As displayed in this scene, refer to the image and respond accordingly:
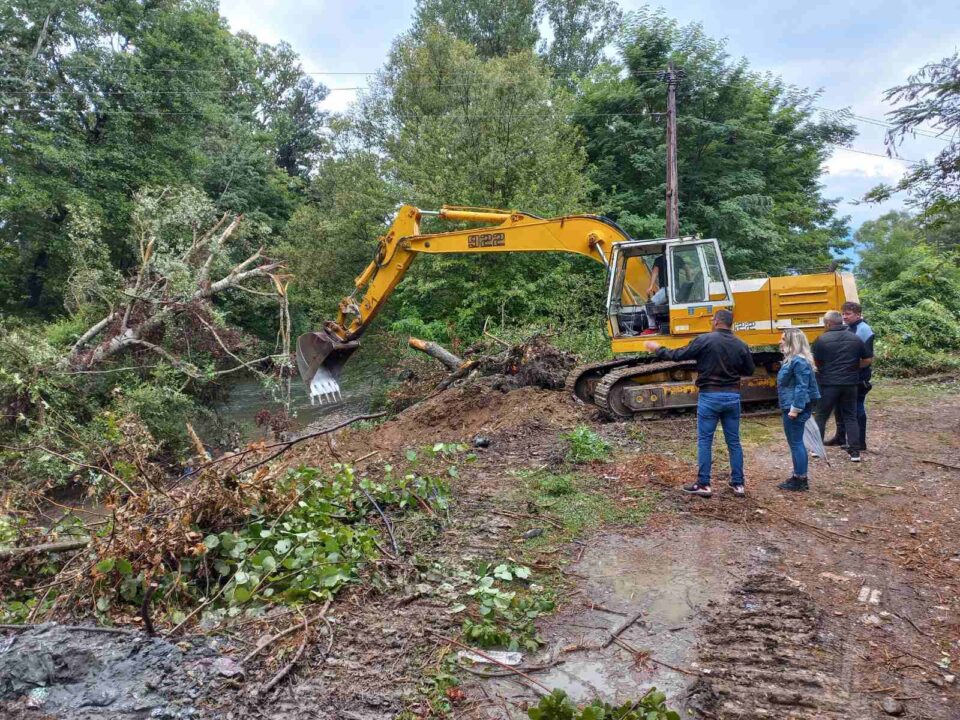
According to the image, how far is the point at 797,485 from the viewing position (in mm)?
5820

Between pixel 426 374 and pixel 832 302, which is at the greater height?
pixel 832 302

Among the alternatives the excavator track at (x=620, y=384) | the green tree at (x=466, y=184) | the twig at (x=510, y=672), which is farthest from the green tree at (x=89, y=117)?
the twig at (x=510, y=672)

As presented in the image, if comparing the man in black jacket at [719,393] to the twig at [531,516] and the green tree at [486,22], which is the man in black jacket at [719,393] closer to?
the twig at [531,516]

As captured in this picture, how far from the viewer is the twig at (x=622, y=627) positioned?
11.5 feet

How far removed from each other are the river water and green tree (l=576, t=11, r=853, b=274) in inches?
338

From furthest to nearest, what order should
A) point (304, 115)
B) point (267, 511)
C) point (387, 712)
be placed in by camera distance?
point (304, 115)
point (267, 511)
point (387, 712)

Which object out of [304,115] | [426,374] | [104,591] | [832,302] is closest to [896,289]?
[832,302]

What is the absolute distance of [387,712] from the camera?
116 inches

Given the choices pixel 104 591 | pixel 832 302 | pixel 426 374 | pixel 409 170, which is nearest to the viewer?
pixel 104 591

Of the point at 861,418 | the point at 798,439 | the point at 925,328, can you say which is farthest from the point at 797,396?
the point at 925,328

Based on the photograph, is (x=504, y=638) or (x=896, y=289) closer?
(x=504, y=638)

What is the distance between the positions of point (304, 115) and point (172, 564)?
120 feet

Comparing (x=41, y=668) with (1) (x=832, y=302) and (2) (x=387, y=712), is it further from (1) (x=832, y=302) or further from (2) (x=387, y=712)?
(1) (x=832, y=302)

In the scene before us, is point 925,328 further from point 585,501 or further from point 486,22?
point 486,22
